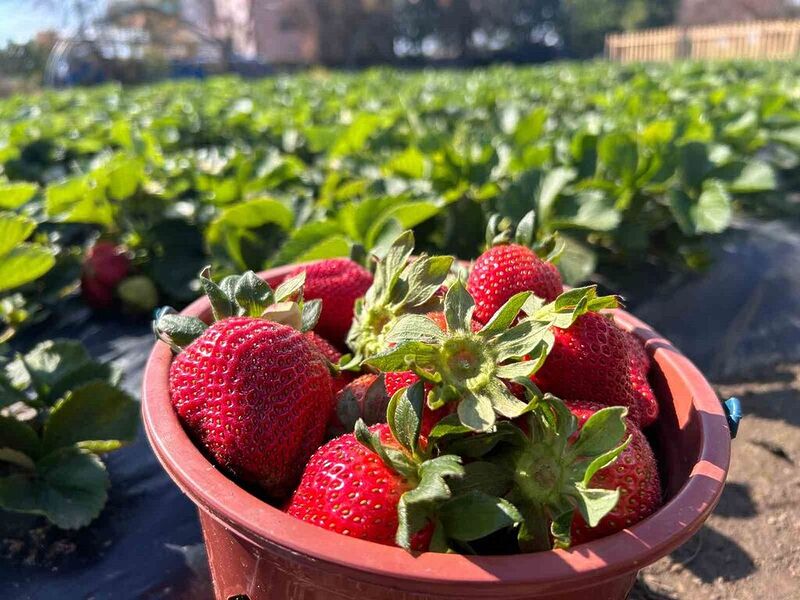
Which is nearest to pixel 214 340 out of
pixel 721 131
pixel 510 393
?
pixel 510 393

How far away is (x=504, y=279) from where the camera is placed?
0.97 meters

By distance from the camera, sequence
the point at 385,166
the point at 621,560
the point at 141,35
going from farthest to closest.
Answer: the point at 141,35, the point at 385,166, the point at 621,560

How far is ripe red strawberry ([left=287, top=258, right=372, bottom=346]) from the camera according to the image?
1.16 m

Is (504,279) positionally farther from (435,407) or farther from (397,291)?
(435,407)

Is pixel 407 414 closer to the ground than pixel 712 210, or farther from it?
farther from it

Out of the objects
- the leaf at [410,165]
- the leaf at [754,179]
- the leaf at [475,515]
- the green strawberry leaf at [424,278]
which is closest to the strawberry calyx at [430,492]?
the leaf at [475,515]

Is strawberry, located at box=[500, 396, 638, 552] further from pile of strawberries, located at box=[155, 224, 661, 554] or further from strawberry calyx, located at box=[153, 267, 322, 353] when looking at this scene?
strawberry calyx, located at box=[153, 267, 322, 353]

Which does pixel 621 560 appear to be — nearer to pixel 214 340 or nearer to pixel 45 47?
pixel 214 340

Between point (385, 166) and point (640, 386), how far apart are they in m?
1.55

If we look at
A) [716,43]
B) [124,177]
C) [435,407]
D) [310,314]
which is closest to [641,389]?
[435,407]

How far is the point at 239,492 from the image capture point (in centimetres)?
79

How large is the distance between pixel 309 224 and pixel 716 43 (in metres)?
25.3

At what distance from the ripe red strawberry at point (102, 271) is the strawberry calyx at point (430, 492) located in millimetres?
1914

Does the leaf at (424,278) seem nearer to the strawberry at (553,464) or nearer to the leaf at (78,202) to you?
the strawberry at (553,464)
